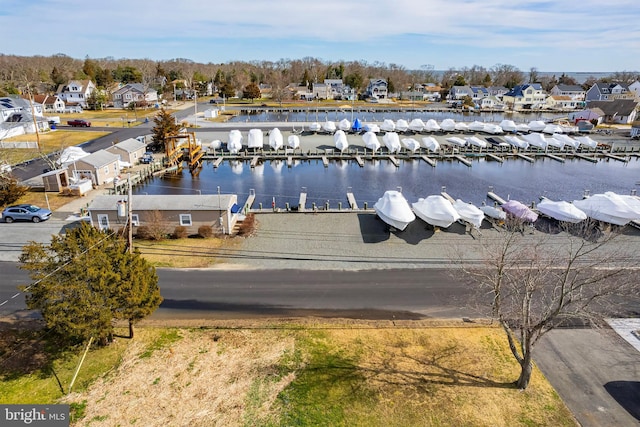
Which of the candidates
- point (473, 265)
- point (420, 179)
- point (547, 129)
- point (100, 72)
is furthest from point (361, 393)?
point (100, 72)

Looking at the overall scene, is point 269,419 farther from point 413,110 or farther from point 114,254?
point 413,110

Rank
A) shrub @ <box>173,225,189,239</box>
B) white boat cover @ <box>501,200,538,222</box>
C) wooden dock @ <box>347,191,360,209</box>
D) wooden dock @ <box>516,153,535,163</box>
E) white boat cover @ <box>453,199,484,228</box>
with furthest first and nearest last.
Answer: wooden dock @ <box>516,153,535,163</box> < wooden dock @ <box>347,191,360,209</box> < white boat cover @ <box>501,200,538,222</box> < white boat cover @ <box>453,199,484,228</box> < shrub @ <box>173,225,189,239</box>

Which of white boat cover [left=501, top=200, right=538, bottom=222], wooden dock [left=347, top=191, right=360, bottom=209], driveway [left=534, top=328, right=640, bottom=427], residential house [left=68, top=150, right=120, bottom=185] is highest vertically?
residential house [left=68, top=150, right=120, bottom=185]

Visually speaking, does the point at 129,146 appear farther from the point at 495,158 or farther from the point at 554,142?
the point at 554,142

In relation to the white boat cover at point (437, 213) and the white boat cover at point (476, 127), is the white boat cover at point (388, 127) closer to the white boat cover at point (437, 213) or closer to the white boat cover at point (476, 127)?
the white boat cover at point (476, 127)

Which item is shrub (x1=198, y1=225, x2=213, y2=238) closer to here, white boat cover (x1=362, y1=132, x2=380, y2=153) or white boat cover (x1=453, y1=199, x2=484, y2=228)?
white boat cover (x1=453, y1=199, x2=484, y2=228)

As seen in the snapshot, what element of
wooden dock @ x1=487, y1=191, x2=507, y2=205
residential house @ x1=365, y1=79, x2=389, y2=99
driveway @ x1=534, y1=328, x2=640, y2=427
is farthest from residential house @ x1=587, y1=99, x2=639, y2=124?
driveway @ x1=534, y1=328, x2=640, y2=427

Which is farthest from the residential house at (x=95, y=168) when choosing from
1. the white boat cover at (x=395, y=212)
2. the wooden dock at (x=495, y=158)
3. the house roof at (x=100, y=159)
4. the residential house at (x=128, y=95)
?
the residential house at (x=128, y=95)
